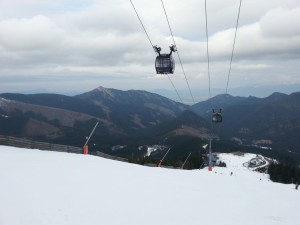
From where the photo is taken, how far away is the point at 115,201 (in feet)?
58.6

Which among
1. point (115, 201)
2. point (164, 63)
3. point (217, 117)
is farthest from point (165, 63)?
point (217, 117)

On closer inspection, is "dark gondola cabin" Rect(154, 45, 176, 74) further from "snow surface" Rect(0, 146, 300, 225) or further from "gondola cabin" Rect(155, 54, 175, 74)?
"snow surface" Rect(0, 146, 300, 225)

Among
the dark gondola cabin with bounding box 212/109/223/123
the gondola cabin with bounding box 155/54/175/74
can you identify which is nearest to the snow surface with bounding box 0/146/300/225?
the gondola cabin with bounding box 155/54/175/74

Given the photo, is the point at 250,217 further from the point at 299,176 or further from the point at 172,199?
the point at 299,176

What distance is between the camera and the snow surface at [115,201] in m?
14.5

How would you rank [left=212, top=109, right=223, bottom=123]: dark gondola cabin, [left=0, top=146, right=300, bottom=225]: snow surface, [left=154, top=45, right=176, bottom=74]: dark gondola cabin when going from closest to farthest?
[left=0, top=146, right=300, bottom=225]: snow surface
[left=154, top=45, right=176, bottom=74]: dark gondola cabin
[left=212, top=109, right=223, bottom=123]: dark gondola cabin

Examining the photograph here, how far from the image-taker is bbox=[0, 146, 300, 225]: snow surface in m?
14.5

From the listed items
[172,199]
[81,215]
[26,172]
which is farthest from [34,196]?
[172,199]

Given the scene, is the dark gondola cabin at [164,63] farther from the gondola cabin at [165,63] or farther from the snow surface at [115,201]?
the snow surface at [115,201]

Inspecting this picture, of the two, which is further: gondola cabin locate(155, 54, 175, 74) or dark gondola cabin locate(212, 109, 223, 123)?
dark gondola cabin locate(212, 109, 223, 123)

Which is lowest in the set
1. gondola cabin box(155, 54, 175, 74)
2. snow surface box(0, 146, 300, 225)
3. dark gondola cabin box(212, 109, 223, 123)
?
snow surface box(0, 146, 300, 225)

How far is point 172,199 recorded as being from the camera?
20297mm

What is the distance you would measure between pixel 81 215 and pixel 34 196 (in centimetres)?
251

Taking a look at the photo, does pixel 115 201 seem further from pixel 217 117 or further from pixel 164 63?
pixel 217 117
